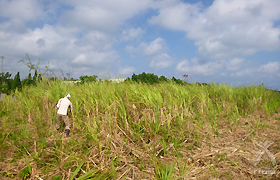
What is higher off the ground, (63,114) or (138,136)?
(63,114)

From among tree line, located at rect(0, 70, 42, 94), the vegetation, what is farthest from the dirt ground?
tree line, located at rect(0, 70, 42, 94)

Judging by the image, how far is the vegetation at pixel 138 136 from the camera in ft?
13.3

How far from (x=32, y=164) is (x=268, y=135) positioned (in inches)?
226

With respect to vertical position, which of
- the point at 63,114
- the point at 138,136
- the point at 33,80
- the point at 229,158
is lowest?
the point at 229,158

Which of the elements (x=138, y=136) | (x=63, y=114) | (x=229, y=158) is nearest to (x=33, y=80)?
(x=63, y=114)

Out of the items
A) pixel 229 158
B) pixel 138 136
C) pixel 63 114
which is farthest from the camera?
pixel 63 114

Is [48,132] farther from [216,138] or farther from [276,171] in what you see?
[276,171]

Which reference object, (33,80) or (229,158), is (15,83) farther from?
(229,158)

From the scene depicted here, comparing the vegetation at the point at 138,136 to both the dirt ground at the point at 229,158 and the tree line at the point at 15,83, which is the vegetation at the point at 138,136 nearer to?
the dirt ground at the point at 229,158

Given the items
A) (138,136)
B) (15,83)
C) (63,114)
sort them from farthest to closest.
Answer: (15,83) < (63,114) < (138,136)

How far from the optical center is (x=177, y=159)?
429 cm

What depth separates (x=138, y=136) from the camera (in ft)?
16.6

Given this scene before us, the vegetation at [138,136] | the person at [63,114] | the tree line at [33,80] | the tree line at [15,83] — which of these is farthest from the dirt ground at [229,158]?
the tree line at [15,83]

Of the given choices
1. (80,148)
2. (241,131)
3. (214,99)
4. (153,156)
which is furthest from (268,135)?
(80,148)
